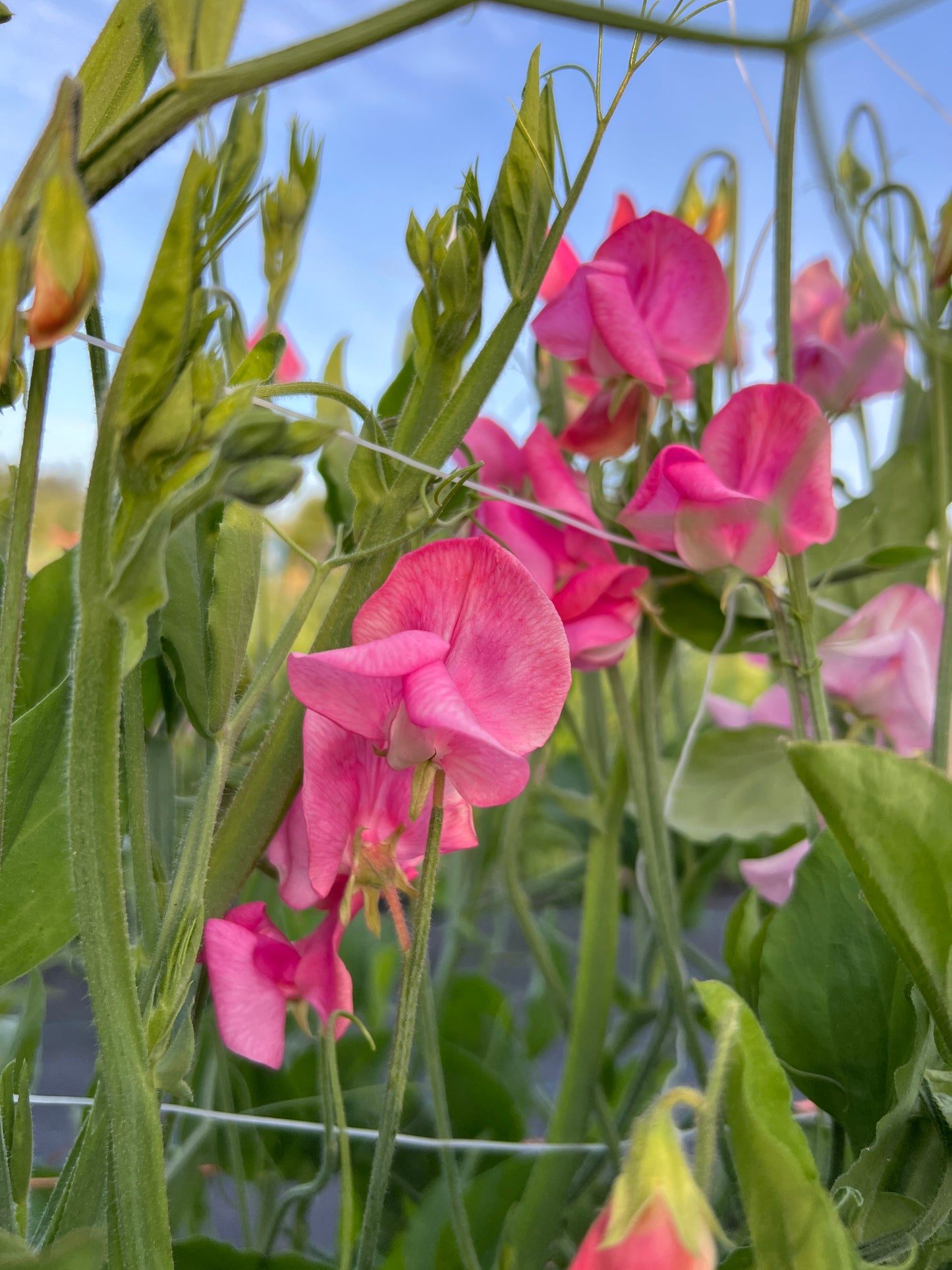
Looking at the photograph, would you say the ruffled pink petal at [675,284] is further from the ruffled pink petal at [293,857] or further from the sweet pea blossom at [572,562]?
the ruffled pink petal at [293,857]

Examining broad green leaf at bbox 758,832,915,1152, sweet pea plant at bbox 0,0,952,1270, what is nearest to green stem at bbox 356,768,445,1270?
sweet pea plant at bbox 0,0,952,1270

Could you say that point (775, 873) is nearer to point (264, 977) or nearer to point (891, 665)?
point (891, 665)

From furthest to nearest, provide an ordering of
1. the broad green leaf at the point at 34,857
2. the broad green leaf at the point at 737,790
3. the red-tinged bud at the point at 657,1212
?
1. the broad green leaf at the point at 737,790
2. the broad green leaf at the point at 34,857
3. the red-tinged bud at the point at 657,1212

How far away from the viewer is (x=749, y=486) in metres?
0.34

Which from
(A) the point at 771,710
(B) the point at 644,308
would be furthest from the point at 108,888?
(A) the point at 771,710

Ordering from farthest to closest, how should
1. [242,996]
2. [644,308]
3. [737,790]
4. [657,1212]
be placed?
[737,790] < [644,308] < [242,996] < [657,1212]

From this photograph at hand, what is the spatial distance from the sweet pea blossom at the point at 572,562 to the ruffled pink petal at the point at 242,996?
15cm

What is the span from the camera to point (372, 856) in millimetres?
268

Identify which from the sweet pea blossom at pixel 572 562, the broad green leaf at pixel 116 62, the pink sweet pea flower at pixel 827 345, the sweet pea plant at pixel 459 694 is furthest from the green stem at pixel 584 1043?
the broad green leaf at pixel 116 62

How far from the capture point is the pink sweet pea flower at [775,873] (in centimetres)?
41

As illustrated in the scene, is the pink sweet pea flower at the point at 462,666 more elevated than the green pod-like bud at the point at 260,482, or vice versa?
the green pod-like bud at the point at 260,482

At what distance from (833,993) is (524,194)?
0.78 feet

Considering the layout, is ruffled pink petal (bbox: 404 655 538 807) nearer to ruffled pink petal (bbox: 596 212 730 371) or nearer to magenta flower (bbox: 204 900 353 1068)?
magenta flower (bbox: 204 900 353 1068)

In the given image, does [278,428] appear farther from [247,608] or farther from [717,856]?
[717,856]
